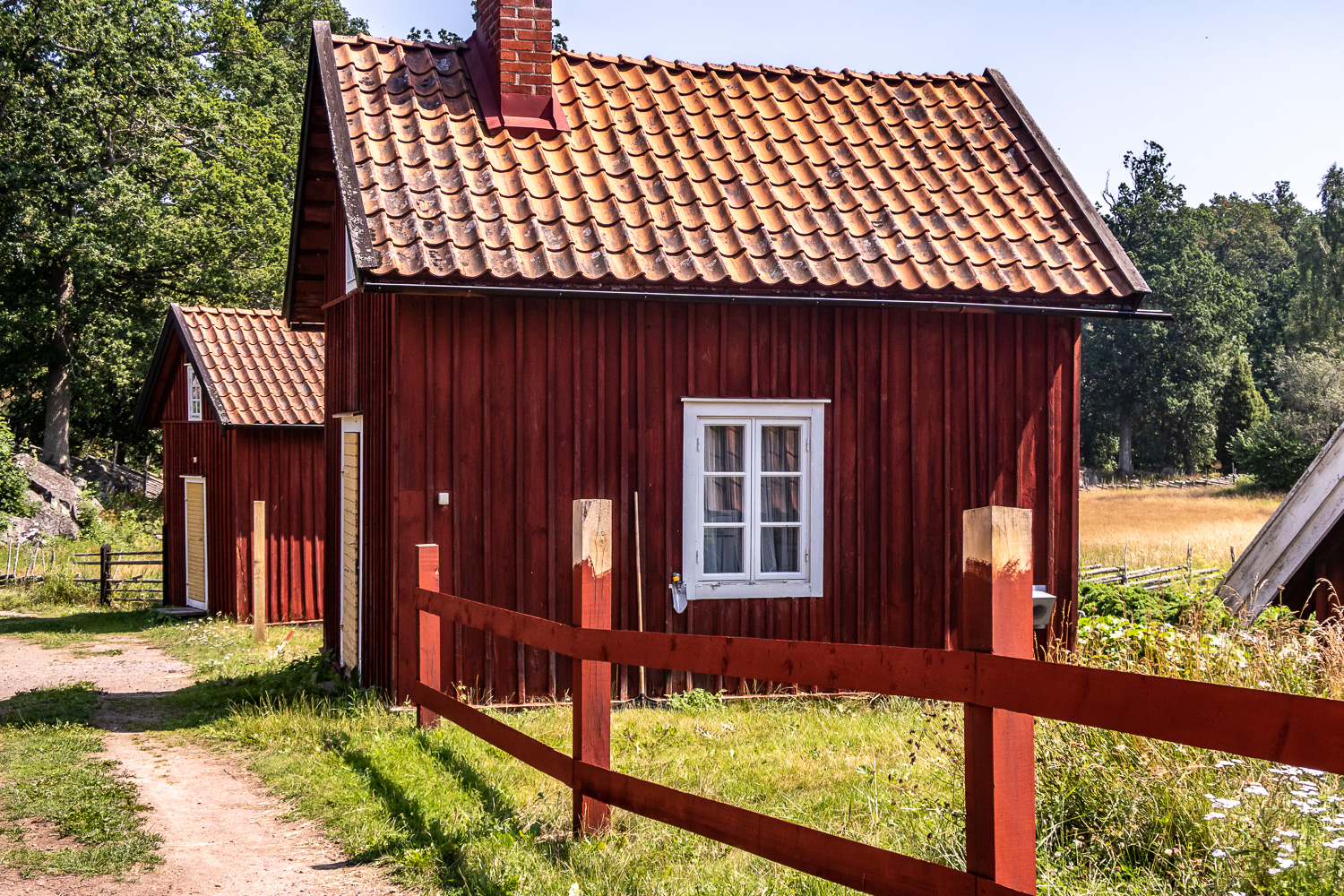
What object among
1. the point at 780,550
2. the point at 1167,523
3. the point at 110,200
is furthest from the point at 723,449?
the point at 1167,523

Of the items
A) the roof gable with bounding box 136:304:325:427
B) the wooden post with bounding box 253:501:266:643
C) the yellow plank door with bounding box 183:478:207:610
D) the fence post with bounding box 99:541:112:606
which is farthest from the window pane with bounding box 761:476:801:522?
the fence post with bounding box 99:541:112:606

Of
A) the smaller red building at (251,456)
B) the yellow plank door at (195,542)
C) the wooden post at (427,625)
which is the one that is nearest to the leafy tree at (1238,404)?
the smaller red building at (251,456)

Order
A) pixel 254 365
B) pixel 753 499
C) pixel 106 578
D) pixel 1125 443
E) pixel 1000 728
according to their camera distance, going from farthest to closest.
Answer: pixel 1125 443 → pixel 106 578 → pixel 254 365 → pixel 753 499 → pixel 1000 728

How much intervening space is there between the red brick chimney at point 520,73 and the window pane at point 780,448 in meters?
3.26

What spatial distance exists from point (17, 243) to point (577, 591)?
112 feet

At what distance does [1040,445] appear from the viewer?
1049cm

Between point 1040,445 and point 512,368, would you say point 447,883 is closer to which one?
point 512,368

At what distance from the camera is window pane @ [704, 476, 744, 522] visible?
970 cm

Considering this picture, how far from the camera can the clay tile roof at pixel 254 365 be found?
723 inches

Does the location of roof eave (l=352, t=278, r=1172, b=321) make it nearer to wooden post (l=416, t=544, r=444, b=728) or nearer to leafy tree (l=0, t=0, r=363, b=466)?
wooden post (l=416, t=544, r=444, b=728)

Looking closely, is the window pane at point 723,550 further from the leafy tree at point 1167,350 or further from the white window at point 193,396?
the leafy tree at point 1167,350

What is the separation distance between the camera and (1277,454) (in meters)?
50.5

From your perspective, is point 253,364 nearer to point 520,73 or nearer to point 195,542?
point 195,542

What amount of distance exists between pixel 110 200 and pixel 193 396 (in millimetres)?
17053
